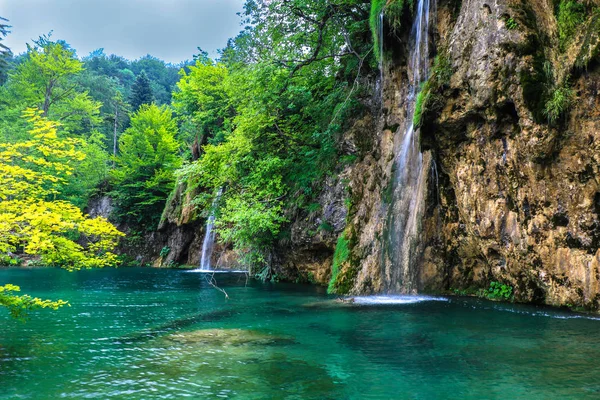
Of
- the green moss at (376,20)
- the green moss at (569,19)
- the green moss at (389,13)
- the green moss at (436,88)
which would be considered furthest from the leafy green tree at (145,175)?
the green moss at (569,19)

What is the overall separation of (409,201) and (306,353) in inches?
306

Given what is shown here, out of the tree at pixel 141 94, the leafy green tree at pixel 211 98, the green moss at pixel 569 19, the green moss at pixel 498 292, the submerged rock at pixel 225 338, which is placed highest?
the tree at pixel 141 94

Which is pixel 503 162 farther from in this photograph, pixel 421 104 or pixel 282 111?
pixel 282 111

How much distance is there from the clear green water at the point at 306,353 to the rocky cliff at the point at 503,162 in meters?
1.42

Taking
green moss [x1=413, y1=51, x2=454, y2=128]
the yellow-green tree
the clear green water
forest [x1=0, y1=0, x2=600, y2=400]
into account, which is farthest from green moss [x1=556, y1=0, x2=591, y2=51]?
the yellow-green tree

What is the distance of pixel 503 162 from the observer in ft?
35.7

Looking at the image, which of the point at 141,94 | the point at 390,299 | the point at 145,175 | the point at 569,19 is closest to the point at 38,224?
the point at 390,299

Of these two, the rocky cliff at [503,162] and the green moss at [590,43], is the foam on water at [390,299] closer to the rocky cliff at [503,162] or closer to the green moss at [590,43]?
the rocky cliff at [503,162]

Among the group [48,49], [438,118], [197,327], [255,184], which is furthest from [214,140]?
Result: [197,327]

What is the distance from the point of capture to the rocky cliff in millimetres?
9406

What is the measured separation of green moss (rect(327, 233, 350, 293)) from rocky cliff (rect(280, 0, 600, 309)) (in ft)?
0.26

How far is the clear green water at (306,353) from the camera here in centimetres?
512

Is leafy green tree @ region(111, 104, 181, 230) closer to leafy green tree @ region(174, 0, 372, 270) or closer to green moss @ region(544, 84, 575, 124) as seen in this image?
leafy green tree @ region(174, 0, 372, 270)

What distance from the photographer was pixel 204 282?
63.6ft
